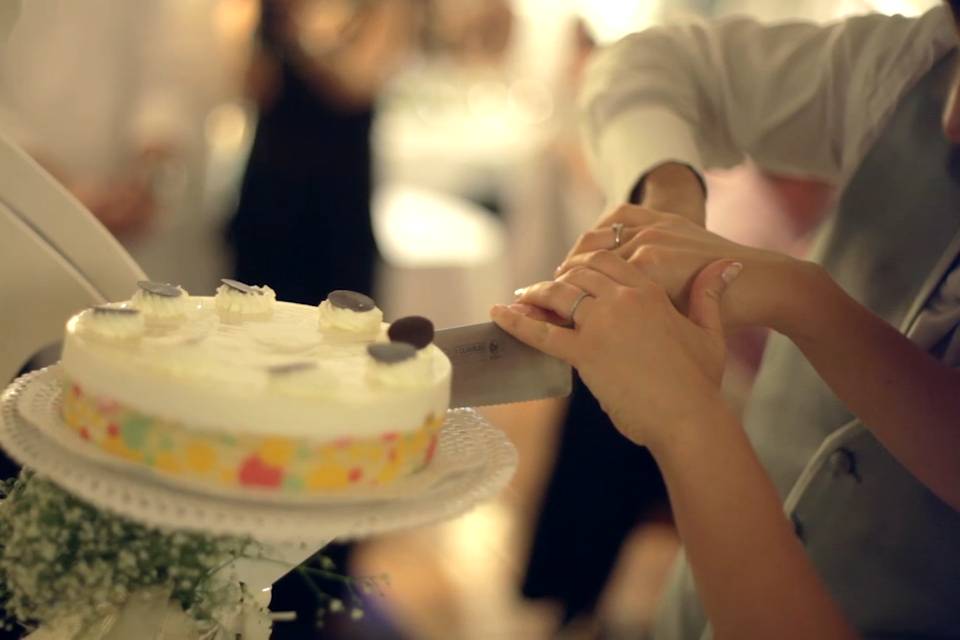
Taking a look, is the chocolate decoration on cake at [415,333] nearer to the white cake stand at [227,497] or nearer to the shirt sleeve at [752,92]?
the white cake stand at [227,497]

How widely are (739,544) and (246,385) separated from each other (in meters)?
0.32

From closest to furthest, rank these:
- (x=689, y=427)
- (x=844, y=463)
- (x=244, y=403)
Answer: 1. (x=244, y=403)
2. (x=689, y=427)
3. (x=844, y=463)

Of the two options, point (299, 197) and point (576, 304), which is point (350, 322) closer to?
point (576, 304)

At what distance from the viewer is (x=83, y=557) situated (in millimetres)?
548

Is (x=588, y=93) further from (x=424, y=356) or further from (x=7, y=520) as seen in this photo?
(x=7, y=520)

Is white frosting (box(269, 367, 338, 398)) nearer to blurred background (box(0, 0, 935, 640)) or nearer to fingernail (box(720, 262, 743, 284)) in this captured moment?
fingernail (box(720, 262, 743, 284))

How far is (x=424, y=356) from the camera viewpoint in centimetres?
59

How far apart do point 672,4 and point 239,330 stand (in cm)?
307

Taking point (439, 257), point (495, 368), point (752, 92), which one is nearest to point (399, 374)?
point (495, 368)

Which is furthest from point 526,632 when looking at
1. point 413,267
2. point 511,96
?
point 511,96

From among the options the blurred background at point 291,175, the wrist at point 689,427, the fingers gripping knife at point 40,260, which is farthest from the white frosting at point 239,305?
the blurred background at point 291,175

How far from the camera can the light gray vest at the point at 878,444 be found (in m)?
0.80

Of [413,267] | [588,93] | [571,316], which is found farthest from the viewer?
[413,267]

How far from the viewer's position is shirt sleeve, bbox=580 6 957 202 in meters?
0.92
